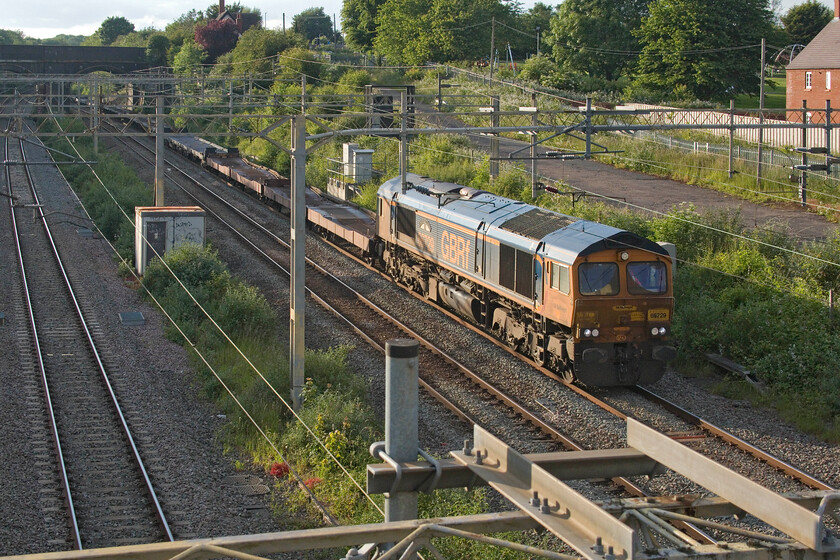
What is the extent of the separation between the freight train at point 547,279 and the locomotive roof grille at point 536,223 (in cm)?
2

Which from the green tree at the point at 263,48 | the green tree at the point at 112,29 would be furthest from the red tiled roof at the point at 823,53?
the green tree at the point at 112,29

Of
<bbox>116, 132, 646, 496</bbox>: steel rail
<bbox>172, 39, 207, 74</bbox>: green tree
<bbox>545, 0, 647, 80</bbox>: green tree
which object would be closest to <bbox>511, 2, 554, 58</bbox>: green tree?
<bbox>545, 0, 647, 80</bbox>: green tree

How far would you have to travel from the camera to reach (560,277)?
54.5 feet

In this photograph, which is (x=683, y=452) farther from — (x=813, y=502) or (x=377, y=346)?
(x=377, y=346)

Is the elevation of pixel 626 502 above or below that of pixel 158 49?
below

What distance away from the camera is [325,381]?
54.1ft

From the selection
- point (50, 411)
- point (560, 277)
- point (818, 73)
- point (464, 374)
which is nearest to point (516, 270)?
point (560, 277)

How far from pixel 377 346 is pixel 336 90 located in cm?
4502

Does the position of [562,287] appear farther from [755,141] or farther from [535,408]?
[755,141]

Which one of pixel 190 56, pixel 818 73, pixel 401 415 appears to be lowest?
pixel 401 415

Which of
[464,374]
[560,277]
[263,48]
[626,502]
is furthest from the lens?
[263,48]

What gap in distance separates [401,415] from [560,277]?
11.6 meters

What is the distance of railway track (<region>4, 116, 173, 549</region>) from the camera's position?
11.7 m

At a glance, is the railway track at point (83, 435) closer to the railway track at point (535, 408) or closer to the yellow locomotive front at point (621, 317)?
the railway track at point (535, 408)
